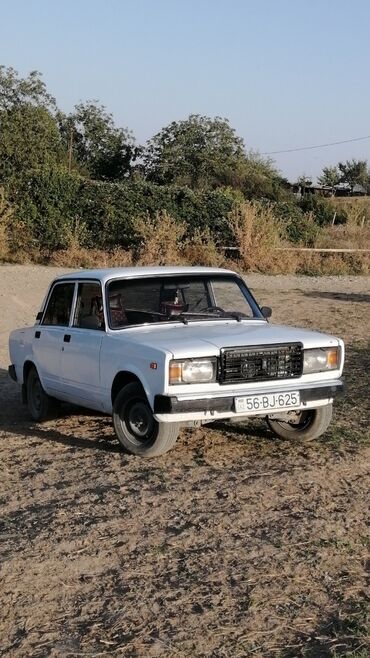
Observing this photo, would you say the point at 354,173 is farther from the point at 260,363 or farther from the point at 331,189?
the point at 260,363

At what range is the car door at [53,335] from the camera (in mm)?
8125

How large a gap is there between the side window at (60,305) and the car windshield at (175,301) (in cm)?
82

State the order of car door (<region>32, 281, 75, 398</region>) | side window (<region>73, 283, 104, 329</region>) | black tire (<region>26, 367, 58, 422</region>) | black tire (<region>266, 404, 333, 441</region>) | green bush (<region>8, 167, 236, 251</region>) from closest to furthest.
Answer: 1. black tire (<region>266, 404, 333, 441</region>)
2. side window (<region>73, 283, 104, 329</region>)
3. car door (<region>32, 281, 75, 398</region>)
4. black tire (<region>26, 367, 58, 422</region>)
5. green bush (<region>8, 167, 236, 251</region>)

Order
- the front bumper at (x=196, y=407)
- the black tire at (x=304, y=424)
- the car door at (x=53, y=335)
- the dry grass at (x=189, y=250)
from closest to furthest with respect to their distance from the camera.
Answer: the front bumper at (x=196, y=407)
the black tire at (x=304, y=424)
the car door at (x=53, y=335)
the dry grass at (x=189, y=250)

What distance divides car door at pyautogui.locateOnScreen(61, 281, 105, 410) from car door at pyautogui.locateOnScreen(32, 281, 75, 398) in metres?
0.13

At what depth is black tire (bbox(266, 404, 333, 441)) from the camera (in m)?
7.17

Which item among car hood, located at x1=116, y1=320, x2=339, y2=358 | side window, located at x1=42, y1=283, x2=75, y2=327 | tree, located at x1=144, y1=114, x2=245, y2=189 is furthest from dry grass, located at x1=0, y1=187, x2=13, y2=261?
tree, located at x1=144, y1=114, x2=245, y2=189

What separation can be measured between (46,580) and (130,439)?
251 centimetres

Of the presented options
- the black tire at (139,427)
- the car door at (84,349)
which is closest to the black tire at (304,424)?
the black tire at (139,427)

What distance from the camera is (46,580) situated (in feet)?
14.1

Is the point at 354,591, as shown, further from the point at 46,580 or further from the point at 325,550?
the point at 46,580

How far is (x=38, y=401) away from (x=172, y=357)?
3.02 meters

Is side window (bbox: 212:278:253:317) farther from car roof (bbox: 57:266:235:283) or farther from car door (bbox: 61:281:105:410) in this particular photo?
car door (bbox: 61:281:105:410)

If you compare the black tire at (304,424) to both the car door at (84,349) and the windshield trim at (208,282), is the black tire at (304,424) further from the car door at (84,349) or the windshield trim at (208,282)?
the car door at (84,349)
